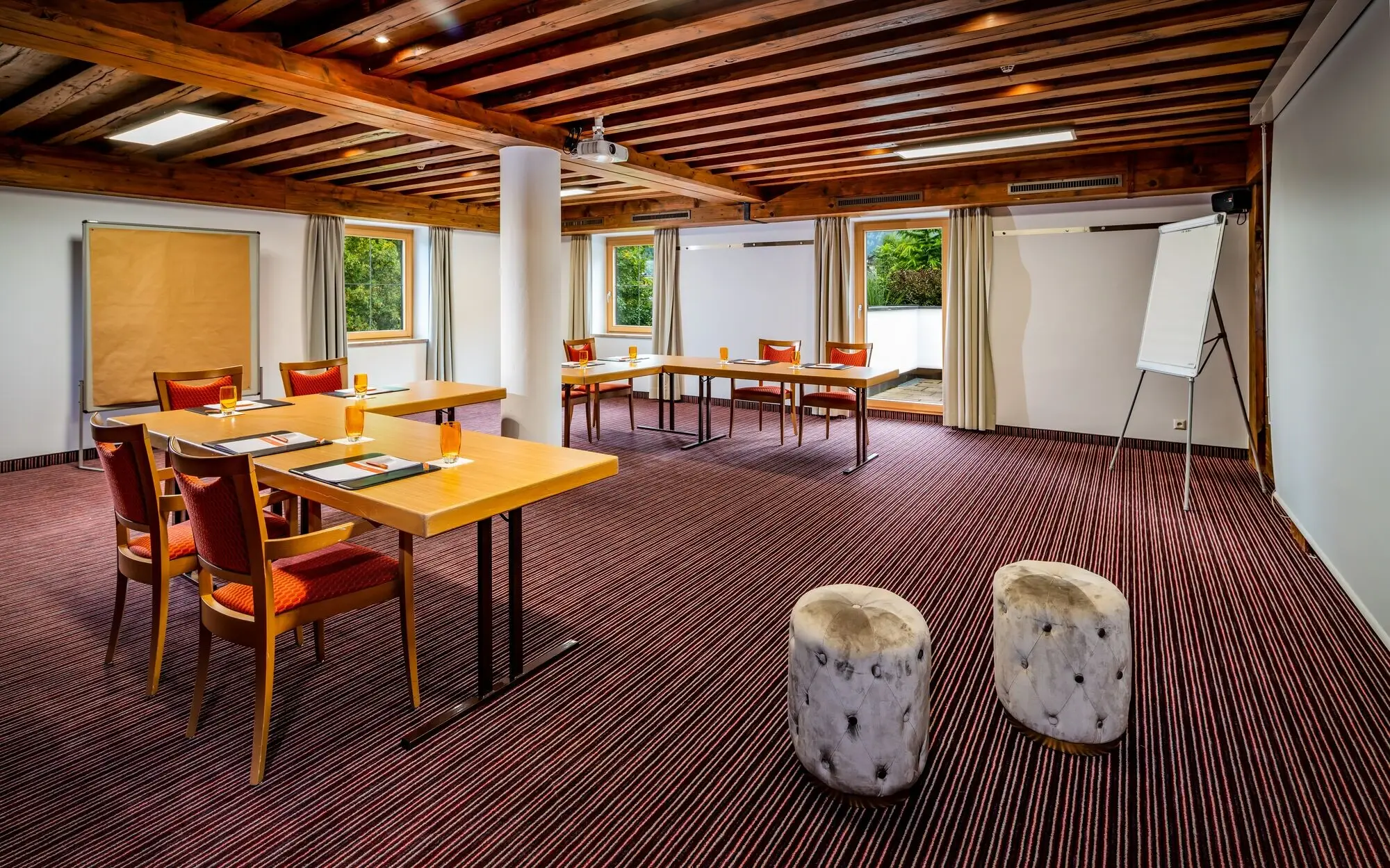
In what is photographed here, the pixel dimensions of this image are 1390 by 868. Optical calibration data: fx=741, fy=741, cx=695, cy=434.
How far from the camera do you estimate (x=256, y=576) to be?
1935 millimetres

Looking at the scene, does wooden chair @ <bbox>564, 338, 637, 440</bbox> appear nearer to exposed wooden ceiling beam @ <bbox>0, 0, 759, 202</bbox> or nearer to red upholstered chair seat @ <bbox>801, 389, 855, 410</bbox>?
red upholstered chair seat @ <bbox>801, 389, 855, 410</bbox>

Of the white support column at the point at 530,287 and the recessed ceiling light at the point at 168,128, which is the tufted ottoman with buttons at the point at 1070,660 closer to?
the white support column at the point at 530,287

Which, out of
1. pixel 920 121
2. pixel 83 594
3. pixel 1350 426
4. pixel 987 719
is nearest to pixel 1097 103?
pixel 920 121

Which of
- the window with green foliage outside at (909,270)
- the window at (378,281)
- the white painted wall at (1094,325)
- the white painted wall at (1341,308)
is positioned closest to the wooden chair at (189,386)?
the window at (378,281)

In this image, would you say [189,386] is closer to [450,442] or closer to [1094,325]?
[450,442]

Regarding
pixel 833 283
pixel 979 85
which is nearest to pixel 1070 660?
pixel 979 85

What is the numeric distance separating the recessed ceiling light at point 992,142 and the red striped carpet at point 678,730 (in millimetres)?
2835

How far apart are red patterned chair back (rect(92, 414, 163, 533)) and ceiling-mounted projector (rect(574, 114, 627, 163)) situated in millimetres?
3081

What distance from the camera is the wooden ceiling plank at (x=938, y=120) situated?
4.21 m

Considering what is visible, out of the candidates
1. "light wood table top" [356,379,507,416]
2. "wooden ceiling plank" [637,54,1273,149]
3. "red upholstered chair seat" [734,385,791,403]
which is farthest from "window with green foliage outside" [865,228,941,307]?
"light wood table top" [356,379,507,416]

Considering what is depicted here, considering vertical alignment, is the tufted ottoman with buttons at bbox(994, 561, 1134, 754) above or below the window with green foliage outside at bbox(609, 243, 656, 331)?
below

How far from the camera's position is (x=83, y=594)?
3.25m

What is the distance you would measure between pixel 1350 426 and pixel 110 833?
14.6 ft

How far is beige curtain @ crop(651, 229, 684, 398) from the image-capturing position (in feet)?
30.7
